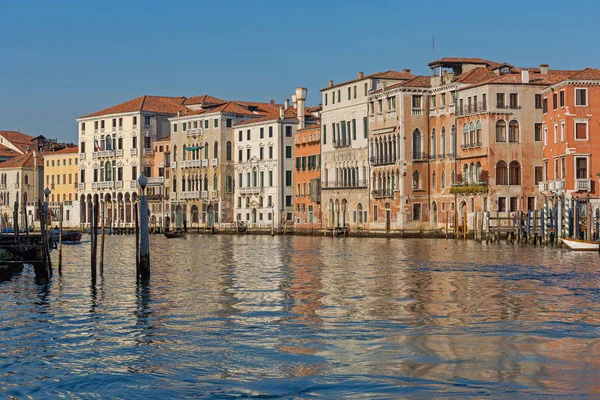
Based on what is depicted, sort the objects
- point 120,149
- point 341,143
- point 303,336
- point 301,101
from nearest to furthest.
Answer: point 303,336 → point 341,143 → point 301,101 → point 120,149

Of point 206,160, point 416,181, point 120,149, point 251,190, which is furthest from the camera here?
point 120,149

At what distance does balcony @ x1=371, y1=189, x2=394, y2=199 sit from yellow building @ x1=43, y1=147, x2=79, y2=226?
4069cm

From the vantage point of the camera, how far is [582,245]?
3956 cm

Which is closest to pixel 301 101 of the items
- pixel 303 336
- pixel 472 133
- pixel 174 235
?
pixel 174 235

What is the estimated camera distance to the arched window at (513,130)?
5722 cm

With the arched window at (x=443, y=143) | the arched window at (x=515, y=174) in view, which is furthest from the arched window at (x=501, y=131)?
the arched window at (x=443, y=143)

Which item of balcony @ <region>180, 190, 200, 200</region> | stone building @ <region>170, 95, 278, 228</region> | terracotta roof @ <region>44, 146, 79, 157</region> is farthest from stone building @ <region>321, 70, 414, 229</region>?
terracotta roof @ <region>44, 146, 79, 157</region>

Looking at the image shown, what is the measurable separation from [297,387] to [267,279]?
15.3 m

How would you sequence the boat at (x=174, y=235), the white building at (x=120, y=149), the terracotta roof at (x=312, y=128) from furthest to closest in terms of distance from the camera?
1. the white building at (x=120, y=149)
2. the terracotta roof at (x=312, y=128)
3. the boat at (x=174, y=235)

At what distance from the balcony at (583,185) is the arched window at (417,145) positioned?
1834cm

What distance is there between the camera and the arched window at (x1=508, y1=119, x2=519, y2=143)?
57.2m

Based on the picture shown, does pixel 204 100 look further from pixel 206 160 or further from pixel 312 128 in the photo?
pixel 312 128

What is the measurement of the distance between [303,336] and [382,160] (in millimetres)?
52476

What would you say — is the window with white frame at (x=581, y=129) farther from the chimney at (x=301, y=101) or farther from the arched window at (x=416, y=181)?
the chimney at (x=301, y=101)
